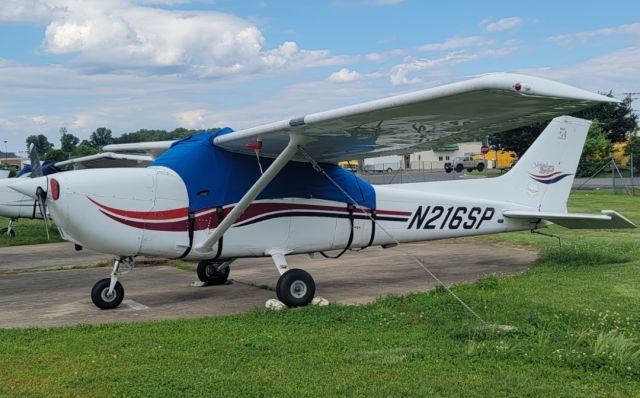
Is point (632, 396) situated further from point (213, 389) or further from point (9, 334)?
point (9, 334)

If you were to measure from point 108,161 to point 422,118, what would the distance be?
13327 millimetres

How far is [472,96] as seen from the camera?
5.45 m

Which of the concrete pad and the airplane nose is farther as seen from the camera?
the concrete pad

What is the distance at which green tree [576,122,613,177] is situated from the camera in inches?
1789

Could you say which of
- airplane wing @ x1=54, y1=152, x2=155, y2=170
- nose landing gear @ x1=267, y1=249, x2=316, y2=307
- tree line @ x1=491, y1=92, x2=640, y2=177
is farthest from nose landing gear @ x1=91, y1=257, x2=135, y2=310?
tree line @ x1=491, y1=92, x2=640, y2=177

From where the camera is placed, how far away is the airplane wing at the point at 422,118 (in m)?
5.16

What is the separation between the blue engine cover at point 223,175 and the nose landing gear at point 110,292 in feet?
3.85

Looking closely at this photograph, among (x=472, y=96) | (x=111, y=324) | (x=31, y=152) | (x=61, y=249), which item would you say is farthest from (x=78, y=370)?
(x=31, y=152)

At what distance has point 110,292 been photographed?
25.8 feet

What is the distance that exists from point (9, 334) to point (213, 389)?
297 centimetres

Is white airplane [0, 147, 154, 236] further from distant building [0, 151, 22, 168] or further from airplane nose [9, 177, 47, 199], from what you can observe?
distant building [0, 151, 22, 168]

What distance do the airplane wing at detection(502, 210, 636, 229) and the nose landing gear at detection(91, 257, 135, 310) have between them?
6067 mm

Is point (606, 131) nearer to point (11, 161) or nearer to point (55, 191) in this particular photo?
point (55, 191)

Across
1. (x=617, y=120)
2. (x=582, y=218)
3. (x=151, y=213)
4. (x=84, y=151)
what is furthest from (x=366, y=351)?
(x=84, y=151)
